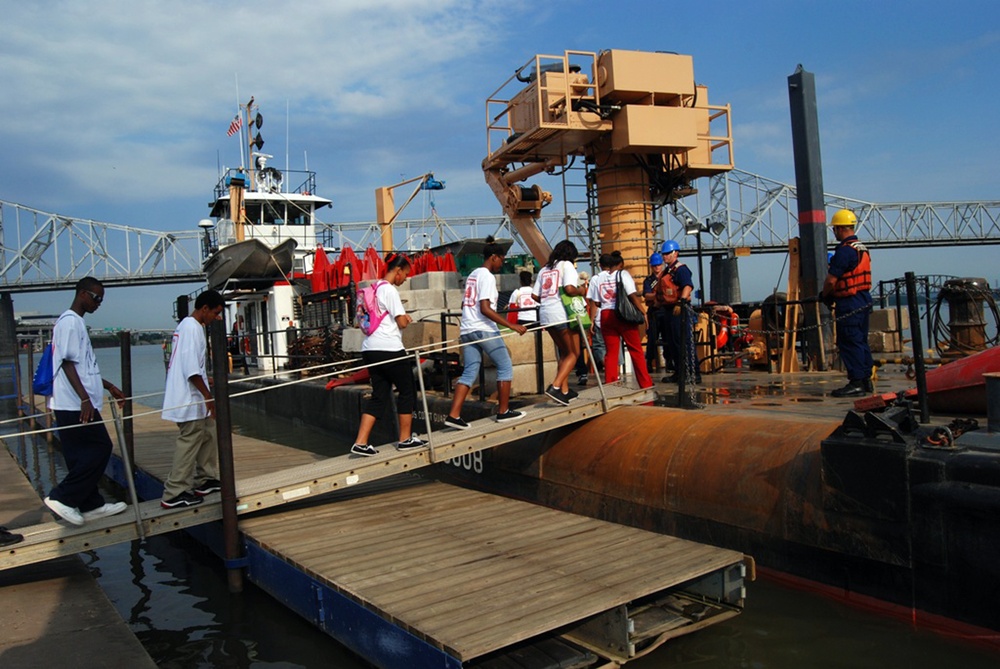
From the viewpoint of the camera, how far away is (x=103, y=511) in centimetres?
618

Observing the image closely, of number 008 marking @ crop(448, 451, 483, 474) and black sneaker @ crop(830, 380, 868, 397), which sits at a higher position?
black sneaker @ crop(830, 380, 868, 397)

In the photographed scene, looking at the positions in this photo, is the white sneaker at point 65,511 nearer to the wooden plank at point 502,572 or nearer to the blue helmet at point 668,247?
the wooden plank at point 502,572

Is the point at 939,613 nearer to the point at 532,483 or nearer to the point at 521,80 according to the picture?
the point at 532,483

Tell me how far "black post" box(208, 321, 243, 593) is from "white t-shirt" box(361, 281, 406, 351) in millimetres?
1338

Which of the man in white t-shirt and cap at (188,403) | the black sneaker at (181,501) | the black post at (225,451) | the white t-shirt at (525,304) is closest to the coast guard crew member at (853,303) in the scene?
the white t-shirt at (525,304)

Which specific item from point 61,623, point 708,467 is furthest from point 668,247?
point 61,623

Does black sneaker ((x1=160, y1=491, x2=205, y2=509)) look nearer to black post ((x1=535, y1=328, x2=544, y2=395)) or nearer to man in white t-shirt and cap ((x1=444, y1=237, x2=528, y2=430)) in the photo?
man in white t-shirt and cap ((x1=444, y1=237, x2=528, y2=430))

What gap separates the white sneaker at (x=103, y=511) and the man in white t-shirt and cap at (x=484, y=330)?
2.87m

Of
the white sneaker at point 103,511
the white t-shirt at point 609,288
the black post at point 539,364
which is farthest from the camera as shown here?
the black post at point 539,364

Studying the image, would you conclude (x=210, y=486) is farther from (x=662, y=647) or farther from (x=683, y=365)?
(x=683, y=365)

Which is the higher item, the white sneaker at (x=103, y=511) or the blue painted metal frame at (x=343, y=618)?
the white sneaker at (x=103, y=511)

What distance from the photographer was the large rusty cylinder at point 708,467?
5.43 metres

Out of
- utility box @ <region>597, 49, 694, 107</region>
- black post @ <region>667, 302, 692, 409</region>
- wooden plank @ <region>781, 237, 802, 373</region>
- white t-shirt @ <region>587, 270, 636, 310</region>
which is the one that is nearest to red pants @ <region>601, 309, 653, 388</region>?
white t-shirt @ <region>587, 270, 636, 310</region>

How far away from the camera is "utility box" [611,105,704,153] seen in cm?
1295
